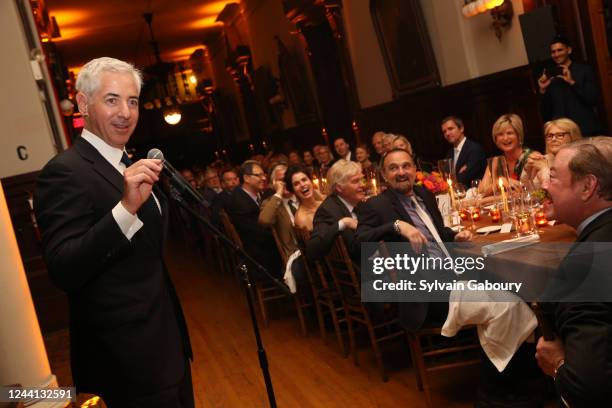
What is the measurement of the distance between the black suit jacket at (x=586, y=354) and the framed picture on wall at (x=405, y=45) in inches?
307

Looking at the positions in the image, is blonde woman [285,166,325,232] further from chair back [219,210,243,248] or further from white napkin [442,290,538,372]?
white napkin [442,290,538,372]

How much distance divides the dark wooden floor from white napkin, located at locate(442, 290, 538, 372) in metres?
0.68

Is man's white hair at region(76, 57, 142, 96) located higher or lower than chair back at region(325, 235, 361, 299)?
higher

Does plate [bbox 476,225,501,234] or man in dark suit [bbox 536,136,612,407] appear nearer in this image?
man in dark suit [bbox 536,136,612,407]

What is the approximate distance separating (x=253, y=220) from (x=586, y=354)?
17.2ft

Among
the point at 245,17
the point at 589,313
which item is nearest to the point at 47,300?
the point at 589,313

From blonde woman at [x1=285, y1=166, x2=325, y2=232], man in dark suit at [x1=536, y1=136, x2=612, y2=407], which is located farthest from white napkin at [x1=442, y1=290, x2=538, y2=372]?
blonde woman at [x1=285, y1=166, x2=325, y2=232]

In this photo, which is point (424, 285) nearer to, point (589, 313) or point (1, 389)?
point (589, 313)

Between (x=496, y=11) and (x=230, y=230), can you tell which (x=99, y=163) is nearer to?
(x=230, y=230)

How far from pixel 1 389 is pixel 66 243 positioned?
59 cm

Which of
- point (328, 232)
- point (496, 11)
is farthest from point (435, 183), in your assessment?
point (496, 11)

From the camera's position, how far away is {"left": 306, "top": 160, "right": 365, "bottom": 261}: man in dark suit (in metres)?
4.61

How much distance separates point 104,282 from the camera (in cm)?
196

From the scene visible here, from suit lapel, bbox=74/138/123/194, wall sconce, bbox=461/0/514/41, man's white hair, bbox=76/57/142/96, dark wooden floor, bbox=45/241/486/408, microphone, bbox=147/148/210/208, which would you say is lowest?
dark wooden floor, bbox=45/241/486/408
